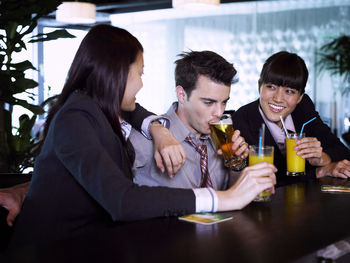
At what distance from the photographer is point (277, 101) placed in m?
3.07

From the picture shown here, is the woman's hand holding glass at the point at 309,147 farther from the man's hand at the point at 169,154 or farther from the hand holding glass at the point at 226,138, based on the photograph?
the man's hand at the point at 169,154

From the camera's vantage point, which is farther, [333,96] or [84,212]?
[333,96]

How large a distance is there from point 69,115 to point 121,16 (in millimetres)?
8970

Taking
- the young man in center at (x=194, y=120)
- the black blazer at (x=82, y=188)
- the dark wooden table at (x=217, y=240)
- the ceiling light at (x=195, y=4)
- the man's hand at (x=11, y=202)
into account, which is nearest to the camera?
the dark wooden table at (x=217, y=240)

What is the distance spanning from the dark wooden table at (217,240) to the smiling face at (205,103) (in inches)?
29.2

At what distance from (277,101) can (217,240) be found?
6.23ft

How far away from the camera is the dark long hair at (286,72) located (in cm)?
306

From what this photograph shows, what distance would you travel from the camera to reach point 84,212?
5.50ft

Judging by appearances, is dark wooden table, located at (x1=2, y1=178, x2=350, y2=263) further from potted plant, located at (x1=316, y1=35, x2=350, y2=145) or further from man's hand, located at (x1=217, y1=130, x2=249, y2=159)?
potted plant, located at (x1=316, y1=35, x2=350, y2=145)

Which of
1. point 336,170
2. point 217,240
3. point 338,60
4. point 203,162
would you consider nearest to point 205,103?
point 203,162

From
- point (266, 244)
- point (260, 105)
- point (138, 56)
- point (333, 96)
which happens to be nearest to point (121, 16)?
point (333, 96)

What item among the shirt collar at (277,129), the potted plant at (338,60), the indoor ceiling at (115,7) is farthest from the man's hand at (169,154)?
the indoor ceiling at (115,7)

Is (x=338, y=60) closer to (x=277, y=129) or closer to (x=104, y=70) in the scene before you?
(x=277, y=129)

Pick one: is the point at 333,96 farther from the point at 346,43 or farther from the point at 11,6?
the point at 11,6
